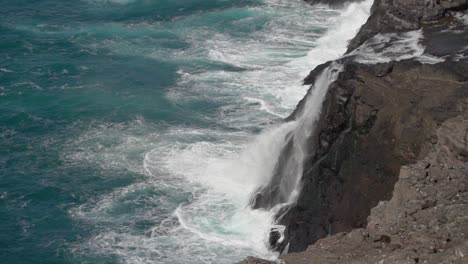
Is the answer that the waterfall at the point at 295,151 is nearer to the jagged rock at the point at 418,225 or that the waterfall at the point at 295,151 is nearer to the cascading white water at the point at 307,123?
the cascading white water at the point at 307,123

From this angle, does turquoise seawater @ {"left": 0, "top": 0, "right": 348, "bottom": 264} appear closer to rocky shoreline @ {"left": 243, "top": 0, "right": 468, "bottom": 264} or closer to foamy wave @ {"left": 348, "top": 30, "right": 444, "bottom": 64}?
rocky shoreline @ {"left": 243, "top": 0, "right": 468, "bottom": 264}

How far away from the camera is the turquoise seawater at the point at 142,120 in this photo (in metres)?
37.4

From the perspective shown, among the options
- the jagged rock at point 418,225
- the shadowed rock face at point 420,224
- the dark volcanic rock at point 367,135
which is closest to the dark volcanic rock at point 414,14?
the dark volcanic rock at point 367,135

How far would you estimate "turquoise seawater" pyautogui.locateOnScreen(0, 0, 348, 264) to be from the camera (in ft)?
123

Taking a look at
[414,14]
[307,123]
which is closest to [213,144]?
[307,123]

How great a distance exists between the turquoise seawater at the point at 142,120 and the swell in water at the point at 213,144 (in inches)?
4.4

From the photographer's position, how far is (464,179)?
19.9 metres

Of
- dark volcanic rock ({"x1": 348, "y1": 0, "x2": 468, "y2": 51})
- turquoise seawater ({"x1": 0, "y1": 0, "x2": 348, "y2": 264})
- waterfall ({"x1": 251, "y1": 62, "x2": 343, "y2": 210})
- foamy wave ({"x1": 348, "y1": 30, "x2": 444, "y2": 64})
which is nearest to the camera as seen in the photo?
foamy wave ({"x1": 348, "y1": 30, "x2": 444, "y2": 64})

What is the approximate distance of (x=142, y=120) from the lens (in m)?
50.9

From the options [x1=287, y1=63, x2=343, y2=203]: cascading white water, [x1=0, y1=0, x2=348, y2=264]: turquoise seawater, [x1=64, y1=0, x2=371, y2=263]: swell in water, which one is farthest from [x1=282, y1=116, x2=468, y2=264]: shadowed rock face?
[x1=0, y1=0, x2=348, y2=264]: turquoise seawater

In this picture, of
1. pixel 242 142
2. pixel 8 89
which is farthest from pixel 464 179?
pixel 8 89

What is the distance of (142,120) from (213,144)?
687 centimetres

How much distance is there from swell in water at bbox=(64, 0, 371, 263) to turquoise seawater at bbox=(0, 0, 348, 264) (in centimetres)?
11

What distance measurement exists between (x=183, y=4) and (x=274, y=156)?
41.8 m
